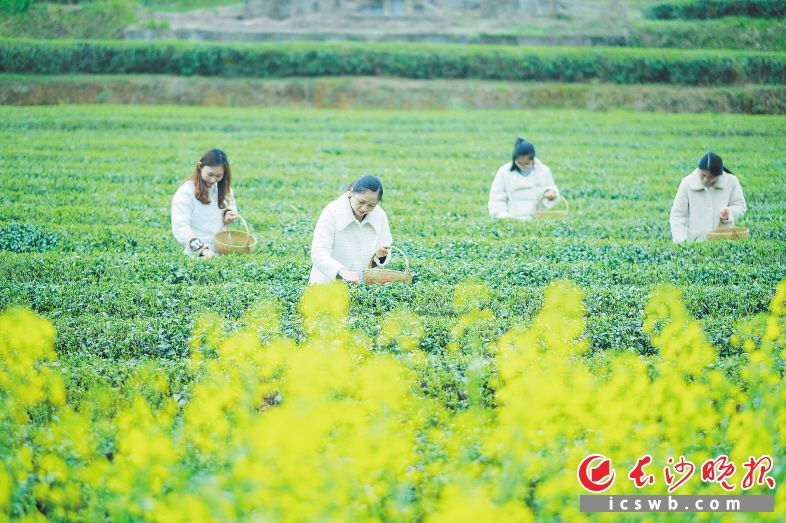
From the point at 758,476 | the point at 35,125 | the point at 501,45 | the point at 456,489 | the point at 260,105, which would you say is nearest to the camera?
the point at 456,489

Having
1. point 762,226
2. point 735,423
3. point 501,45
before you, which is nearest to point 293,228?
point 762,226

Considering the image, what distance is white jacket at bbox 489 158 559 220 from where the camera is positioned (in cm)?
1358

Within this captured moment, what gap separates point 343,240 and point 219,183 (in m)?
2.33

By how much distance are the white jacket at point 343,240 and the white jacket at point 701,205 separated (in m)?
4.86

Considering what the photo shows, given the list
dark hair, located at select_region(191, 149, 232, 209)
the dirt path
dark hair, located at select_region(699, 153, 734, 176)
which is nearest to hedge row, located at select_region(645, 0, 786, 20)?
the dirt path

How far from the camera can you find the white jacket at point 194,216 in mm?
10531

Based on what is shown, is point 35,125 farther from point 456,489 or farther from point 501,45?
point 456,489

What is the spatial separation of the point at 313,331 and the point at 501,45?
30.0m

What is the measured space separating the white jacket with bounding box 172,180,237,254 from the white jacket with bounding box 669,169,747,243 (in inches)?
251

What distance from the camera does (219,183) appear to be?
35.3 ft

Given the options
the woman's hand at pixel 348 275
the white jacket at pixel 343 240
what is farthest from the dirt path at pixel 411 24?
the woman's hand at pixel 348 275

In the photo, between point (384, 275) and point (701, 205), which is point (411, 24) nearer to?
point (701, 205)

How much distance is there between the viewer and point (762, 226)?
527 inches

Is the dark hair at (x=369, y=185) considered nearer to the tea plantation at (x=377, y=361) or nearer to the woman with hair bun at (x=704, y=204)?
the tea plantation at (x=377, y=361)
